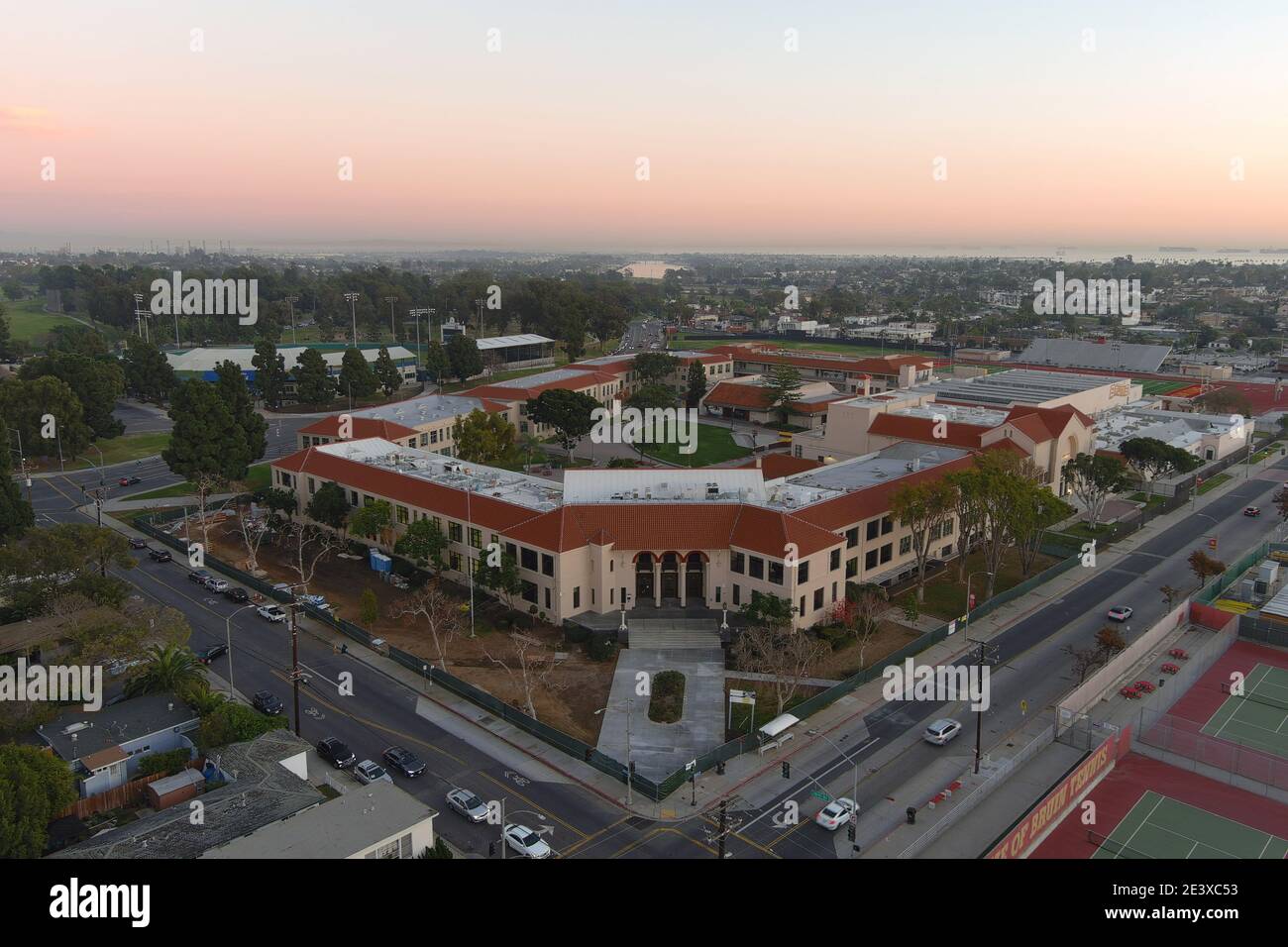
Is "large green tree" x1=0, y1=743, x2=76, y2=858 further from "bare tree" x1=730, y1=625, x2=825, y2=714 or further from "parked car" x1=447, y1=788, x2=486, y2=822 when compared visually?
"bare tree" x1=730, y1=625, x2=825, y2=714

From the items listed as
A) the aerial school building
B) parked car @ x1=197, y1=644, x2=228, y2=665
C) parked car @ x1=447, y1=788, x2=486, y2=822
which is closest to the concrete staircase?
the aerial school building

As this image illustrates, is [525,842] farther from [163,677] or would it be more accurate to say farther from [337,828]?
[163,677]

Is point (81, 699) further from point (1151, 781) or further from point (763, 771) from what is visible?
point (1151, 781)

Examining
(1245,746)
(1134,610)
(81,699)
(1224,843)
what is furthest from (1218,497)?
(81,699)

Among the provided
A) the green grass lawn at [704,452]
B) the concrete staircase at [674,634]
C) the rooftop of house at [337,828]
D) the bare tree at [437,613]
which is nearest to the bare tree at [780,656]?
the concrete staircase at [674,634]

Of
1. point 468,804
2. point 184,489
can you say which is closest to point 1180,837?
point 468,804

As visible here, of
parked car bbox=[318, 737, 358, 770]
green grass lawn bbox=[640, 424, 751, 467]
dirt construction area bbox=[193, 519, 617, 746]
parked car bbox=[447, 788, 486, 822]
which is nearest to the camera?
parked car bbox=[447, 788, 486, 822]

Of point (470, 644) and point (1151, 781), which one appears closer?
point (1151, 781)

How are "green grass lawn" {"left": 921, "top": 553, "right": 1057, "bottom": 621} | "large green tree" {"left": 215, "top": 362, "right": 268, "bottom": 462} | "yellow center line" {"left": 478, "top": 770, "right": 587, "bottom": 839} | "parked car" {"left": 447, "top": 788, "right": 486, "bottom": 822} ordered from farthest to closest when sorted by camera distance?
1. "large green tree" {"left": 215, "top": 362, "right": 268, "bottom": 462}
2. "green grass lawn" {"left": 921, "top": 553, "right": 1057, "bottom": 621}
3. "parked car" {"left": 447, "top": 788, "right": 486, "bottom": 822}
4. "yellow center line" {"left": 478, "top": 770, "right": 587, "bottom": 839}
